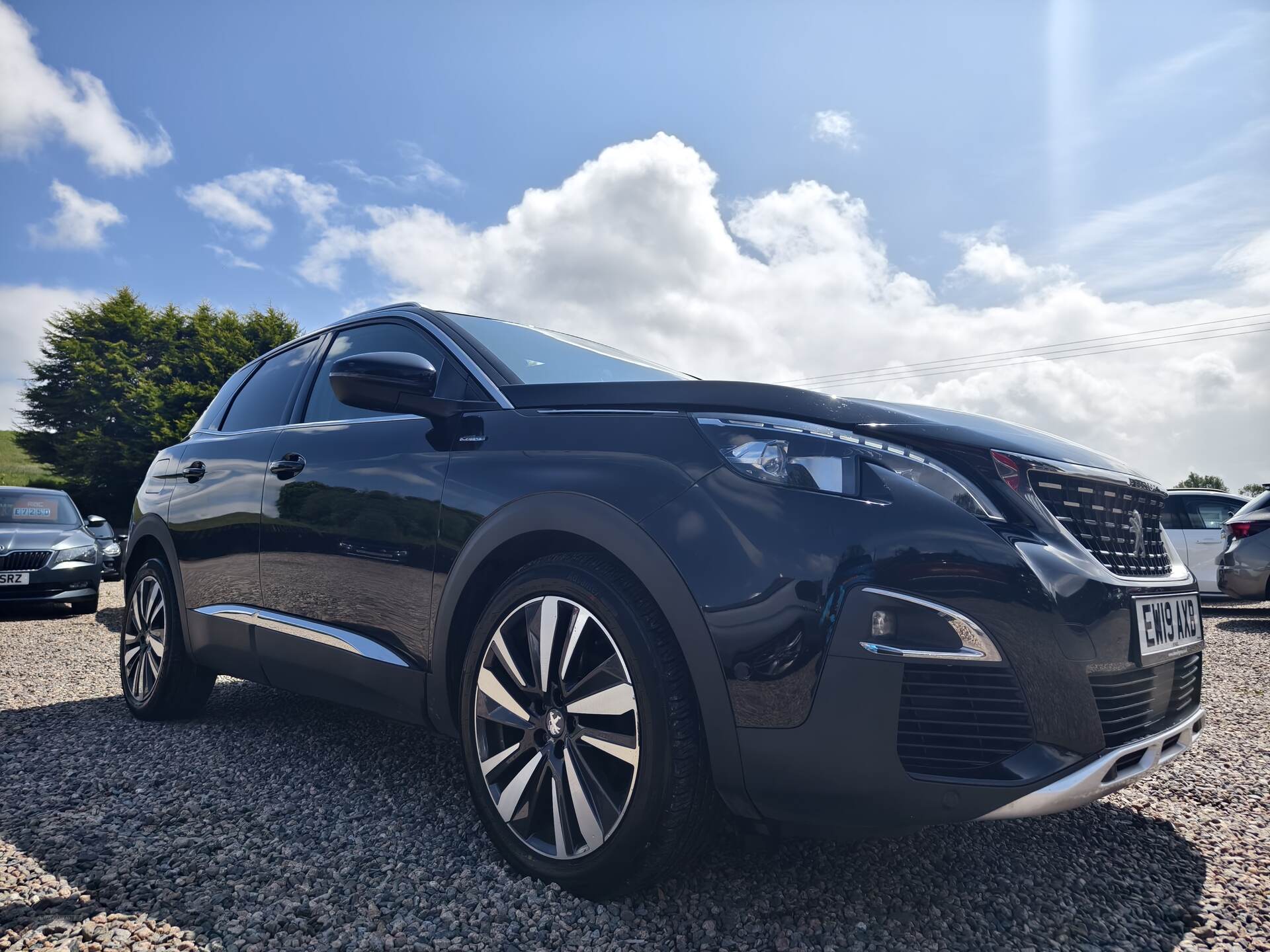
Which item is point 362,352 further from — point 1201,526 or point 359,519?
point 1201,526

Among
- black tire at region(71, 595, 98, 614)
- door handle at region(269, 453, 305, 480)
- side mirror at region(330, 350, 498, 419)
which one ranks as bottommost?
black tire at region(71, 595, 98, 614)

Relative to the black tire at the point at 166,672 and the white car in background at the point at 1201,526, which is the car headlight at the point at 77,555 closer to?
the black tire at the point at 166,672

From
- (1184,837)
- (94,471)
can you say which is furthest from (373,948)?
(94,471)

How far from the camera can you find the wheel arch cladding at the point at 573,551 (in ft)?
6.42

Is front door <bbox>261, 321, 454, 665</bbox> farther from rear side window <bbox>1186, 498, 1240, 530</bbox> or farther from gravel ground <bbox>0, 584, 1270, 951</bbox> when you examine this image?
rear side window <bbox>1186, 498, 1240, 530</bbox>

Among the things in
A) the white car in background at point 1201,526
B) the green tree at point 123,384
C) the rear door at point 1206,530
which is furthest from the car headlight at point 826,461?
the green tree at point 123,384

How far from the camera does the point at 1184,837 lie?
272 cm

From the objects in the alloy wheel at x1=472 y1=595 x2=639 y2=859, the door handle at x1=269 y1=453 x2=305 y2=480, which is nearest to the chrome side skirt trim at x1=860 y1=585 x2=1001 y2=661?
the alloy wheel at x1=472 y1=595 x2=639 y2=859

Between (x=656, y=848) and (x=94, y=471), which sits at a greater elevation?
(x=94, y=471)

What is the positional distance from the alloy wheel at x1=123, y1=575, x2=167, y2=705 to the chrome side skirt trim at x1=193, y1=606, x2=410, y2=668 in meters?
0.70

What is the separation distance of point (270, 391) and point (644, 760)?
9.48 feet

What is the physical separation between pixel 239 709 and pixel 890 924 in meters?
3.63

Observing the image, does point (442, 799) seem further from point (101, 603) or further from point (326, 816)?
point (101, 603)

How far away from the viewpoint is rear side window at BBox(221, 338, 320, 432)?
3844 millimetres
